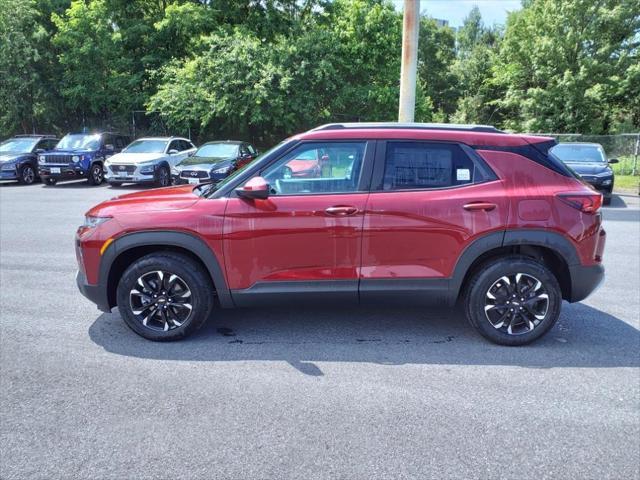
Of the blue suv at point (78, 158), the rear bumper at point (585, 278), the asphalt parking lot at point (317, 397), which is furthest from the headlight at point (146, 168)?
the rear bumper at point (585, 278)

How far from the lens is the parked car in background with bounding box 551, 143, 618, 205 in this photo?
13.5 meters

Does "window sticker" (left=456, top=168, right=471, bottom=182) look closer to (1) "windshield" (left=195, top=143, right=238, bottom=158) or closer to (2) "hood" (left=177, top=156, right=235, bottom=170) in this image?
(2) "hood" (left=177, top=156, right=235, bottom=170)

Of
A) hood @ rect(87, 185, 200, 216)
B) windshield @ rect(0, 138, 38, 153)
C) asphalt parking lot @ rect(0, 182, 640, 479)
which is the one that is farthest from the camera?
windshield @ rect(0, 138, 38, 153)

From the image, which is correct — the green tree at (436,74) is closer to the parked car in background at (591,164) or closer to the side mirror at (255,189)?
the parked car in background at (591,164)

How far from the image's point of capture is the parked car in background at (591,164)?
1350 cm

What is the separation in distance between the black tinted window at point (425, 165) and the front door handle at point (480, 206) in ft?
0.75

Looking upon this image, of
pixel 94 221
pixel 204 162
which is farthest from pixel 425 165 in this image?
pixel 204 162

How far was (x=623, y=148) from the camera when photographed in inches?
851

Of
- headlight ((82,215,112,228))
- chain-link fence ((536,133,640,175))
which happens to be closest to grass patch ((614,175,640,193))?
chain-link fence ((536,133,640,175))

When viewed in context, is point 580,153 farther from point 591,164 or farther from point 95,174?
point 95,174

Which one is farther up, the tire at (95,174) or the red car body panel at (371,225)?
the red car body panel at (371,225)

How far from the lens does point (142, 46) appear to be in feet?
80.7

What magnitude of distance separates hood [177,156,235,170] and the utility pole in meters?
5.69

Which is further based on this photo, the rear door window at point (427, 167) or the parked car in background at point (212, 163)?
the parked car in background at point (212, 163)
